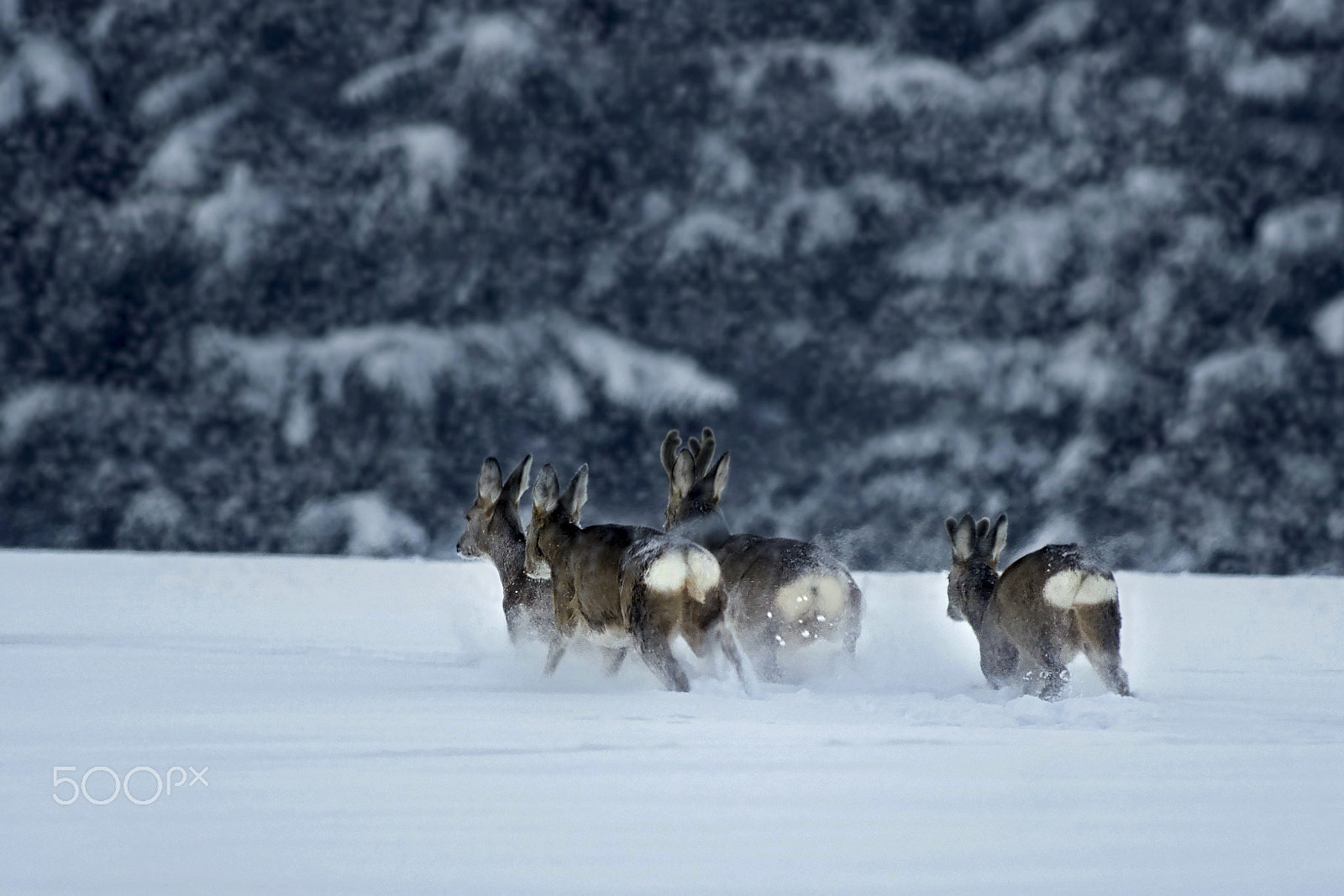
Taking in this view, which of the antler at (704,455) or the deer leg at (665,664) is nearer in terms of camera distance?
the deer leg at (665,664)

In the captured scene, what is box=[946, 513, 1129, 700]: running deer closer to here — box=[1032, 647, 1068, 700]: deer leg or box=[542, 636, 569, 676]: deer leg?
box=[1032, 647, 1068, 700]: deer leg

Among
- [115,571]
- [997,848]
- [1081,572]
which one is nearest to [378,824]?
[997,848]

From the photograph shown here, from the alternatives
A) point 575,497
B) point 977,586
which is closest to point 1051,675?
point 977,586

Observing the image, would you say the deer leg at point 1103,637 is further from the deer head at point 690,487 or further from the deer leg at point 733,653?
the deer head at point 690,487

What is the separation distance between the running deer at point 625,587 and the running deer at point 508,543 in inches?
16.9

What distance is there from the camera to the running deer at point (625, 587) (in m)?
5.84

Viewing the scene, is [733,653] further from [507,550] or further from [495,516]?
[495,516]

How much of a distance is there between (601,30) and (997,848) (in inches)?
789

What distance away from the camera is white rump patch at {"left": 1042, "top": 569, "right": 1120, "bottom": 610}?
19.5 feet

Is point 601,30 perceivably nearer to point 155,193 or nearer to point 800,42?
point 800,42

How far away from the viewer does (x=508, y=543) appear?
7.83 meters

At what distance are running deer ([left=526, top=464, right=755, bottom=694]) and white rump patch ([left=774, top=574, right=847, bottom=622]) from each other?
25 centimetres

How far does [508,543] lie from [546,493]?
976 mm

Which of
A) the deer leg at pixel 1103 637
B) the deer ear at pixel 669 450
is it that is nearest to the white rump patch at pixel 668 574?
the deer leg at pixel 1103 637
